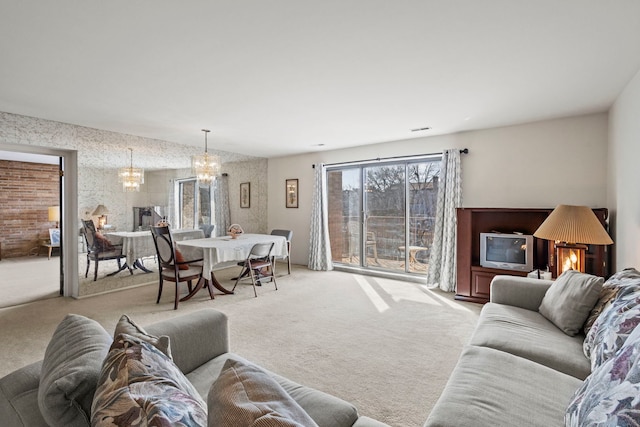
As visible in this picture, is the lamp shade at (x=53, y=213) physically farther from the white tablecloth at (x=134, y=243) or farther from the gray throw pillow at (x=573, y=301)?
the gray throw pillow at (x=573, y=301)

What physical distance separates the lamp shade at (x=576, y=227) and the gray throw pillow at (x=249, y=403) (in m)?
2.96

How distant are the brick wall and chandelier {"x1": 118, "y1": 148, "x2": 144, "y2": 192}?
2.88ft

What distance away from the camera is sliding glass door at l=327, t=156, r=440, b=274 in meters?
5.37

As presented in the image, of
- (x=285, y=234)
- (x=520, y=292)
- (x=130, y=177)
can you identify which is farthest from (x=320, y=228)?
(x=520, y=292)

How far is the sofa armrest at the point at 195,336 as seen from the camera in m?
1.55

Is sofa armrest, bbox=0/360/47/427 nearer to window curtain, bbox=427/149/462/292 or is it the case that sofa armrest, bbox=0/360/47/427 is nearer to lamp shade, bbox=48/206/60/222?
window curtain, bbox=427/149/462/292

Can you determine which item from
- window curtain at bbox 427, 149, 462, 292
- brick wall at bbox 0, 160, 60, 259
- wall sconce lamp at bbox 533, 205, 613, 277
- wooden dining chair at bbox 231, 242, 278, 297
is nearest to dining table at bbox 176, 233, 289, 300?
wooden dining chair at bbox 231, 242, 278, 297

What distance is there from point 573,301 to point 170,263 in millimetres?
4228

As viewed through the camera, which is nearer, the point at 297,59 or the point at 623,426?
the point at 623,426

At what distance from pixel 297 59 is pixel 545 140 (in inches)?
139

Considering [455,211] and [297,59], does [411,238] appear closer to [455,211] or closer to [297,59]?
[455,211]

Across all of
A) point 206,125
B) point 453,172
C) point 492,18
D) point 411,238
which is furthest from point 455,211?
point 206,125

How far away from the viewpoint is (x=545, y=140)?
13.5 feet

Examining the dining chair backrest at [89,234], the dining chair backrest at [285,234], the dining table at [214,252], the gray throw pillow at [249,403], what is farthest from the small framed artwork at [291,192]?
the gray throw pillow at [249,403]
